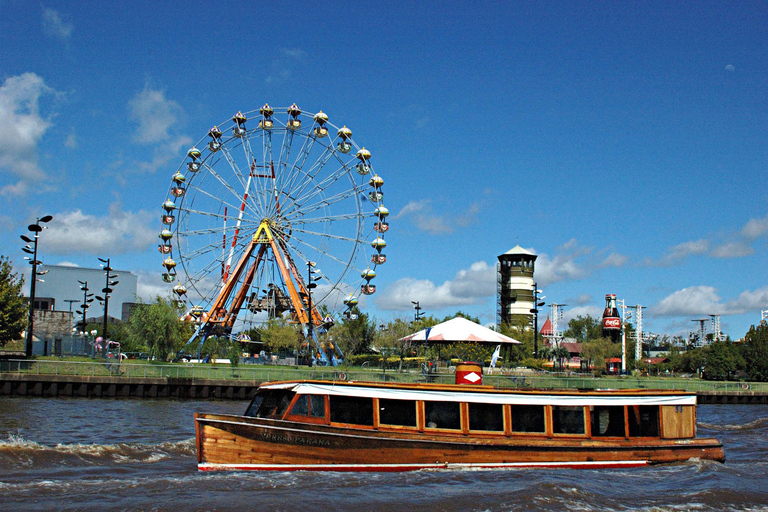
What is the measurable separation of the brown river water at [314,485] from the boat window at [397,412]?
1.23 m

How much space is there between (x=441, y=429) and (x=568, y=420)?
3456 millimetres

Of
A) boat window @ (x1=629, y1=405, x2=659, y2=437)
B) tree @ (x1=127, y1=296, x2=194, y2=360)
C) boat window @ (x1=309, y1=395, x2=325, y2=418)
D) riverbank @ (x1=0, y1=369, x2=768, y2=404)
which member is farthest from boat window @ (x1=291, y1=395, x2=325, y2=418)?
tree @ (x1=127, y1=296, x2=194, y2=360)

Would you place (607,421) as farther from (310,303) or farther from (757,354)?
(757,354)

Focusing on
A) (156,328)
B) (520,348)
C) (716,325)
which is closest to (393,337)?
(520,348)

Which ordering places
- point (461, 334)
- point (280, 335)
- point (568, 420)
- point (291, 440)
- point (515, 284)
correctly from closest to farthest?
point (291, 440) < point (568, 420) < point (461, 334) < point (280, 335) < point (515, 284)

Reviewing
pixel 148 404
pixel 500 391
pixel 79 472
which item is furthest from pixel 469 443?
pixel 148 404

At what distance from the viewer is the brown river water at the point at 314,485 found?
13.7 metres

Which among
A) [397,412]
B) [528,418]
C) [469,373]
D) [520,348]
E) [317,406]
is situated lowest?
[528,418]

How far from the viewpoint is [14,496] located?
13680 millimetres

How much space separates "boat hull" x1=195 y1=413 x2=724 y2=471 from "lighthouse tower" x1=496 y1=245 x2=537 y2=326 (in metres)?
107

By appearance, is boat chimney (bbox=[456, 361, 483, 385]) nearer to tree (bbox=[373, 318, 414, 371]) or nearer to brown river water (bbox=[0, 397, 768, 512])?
brown river water (bbox=[0, 397, 768, 512])

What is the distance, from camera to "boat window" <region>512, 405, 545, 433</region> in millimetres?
17781

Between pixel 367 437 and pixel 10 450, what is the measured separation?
9185mm

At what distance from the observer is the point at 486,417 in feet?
57.8
